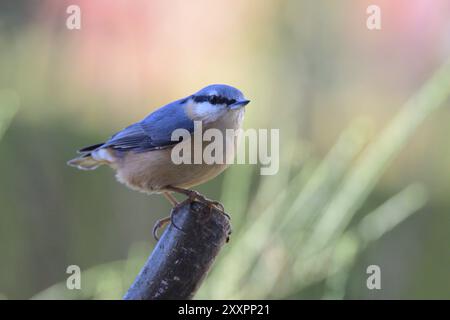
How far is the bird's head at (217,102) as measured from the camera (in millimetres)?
1967

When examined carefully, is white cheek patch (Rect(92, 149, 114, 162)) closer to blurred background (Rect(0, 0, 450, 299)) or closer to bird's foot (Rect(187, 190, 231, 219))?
bird's foot (Rect(187, 190, 231, 219))

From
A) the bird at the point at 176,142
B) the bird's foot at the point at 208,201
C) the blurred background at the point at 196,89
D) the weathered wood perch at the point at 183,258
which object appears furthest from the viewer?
the blurred background at the point at 196,89

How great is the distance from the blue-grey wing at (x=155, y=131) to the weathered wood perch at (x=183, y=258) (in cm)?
57

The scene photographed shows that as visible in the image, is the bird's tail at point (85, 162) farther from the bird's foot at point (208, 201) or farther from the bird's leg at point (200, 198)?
the bird's foot at point (208, 201)

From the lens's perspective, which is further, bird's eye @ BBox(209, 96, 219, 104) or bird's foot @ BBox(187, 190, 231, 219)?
bird's eye @ BBox(209, 96, 219, 104)

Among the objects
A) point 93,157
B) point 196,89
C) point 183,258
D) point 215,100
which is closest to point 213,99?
point 215,100

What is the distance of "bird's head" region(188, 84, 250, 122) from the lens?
197cm

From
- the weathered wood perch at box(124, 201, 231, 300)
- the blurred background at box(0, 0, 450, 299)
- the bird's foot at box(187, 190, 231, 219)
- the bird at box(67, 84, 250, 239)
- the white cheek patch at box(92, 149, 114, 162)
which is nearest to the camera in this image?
the weathered wood perch at box(124, 201, 231, 300)

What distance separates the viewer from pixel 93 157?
227cm

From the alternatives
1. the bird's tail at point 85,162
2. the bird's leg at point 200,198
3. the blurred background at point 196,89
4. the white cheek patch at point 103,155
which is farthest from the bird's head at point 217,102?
the blurred background at point 196,89

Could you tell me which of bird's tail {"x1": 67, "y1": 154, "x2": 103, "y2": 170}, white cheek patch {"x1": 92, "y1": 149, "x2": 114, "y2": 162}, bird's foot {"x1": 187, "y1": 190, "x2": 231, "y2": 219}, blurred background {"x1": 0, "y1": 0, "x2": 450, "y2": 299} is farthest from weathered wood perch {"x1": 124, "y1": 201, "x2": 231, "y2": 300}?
blurred background {"x1": 0, "y1": 0, "x2": 450, "y2": 299}

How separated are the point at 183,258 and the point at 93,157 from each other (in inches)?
39.8

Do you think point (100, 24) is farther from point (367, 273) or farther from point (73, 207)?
point (367, 273)
